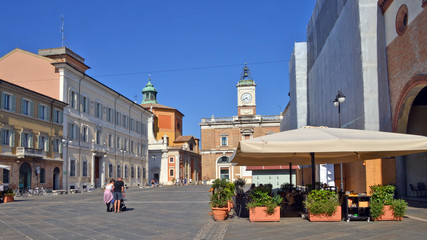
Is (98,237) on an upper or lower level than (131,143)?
lower

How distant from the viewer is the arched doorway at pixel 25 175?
30.9 m

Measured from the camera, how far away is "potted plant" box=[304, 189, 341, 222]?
406 inches

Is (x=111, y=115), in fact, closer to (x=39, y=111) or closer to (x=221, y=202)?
(x=39, y=111)

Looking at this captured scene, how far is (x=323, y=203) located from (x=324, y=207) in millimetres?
97

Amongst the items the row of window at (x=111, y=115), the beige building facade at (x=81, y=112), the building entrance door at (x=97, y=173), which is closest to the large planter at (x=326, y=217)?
the beige building facade at (x=81, y=112)

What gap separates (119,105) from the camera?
50875mm

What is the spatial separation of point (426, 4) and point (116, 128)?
4008 cm

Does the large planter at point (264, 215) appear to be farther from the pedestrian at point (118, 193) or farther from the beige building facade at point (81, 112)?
the beige building facade at point (81, 112)

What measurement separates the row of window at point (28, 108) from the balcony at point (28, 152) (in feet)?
8.76

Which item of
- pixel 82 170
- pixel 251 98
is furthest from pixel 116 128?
pixel 251 98

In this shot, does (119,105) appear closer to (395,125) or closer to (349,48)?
(349,48)

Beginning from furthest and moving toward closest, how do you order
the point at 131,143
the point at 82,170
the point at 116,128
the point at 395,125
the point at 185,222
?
the point at 131,143, the point at 116,128, the point at 82,170, the point at 395,125, the point at 185,222

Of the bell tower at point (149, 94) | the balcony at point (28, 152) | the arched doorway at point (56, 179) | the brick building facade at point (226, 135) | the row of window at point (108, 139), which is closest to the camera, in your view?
the balcony at point (28, 152)

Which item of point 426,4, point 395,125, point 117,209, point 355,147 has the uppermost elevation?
point 426,4
